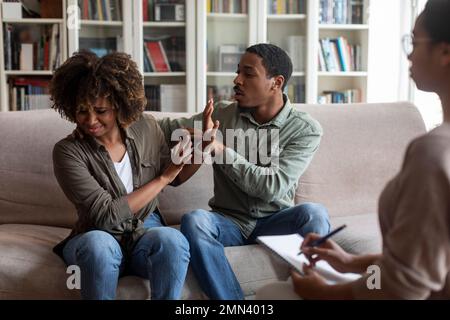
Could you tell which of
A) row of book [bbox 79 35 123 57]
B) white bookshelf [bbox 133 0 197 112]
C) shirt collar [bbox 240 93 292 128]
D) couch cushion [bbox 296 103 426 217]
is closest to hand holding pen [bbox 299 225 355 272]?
shirt collar [bbox 240 93 292 128]

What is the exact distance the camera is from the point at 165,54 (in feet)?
11.2

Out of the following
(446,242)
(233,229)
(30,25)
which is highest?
(30,25)

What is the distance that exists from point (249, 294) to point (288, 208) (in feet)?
1.00

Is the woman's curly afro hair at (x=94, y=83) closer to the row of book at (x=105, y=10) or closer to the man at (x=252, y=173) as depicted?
the man at (x=252, y=173)

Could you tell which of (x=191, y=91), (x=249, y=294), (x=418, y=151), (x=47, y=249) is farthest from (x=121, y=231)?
(x=191, y=91)

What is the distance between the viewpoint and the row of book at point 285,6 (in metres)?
3.43

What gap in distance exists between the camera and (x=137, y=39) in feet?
11.0

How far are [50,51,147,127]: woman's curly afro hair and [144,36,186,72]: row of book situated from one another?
6.06 ft

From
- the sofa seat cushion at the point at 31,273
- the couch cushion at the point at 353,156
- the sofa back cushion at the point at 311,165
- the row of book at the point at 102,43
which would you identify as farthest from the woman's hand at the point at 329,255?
the row of book at the point at 102,43

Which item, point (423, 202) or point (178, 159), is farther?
point (178, 159)

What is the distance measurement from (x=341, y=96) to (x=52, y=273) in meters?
2.39

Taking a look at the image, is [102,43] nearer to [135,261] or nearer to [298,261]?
[135,261]

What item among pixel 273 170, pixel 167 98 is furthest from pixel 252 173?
pixel 167 98

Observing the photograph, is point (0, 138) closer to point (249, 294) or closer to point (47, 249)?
point (47, 249)
